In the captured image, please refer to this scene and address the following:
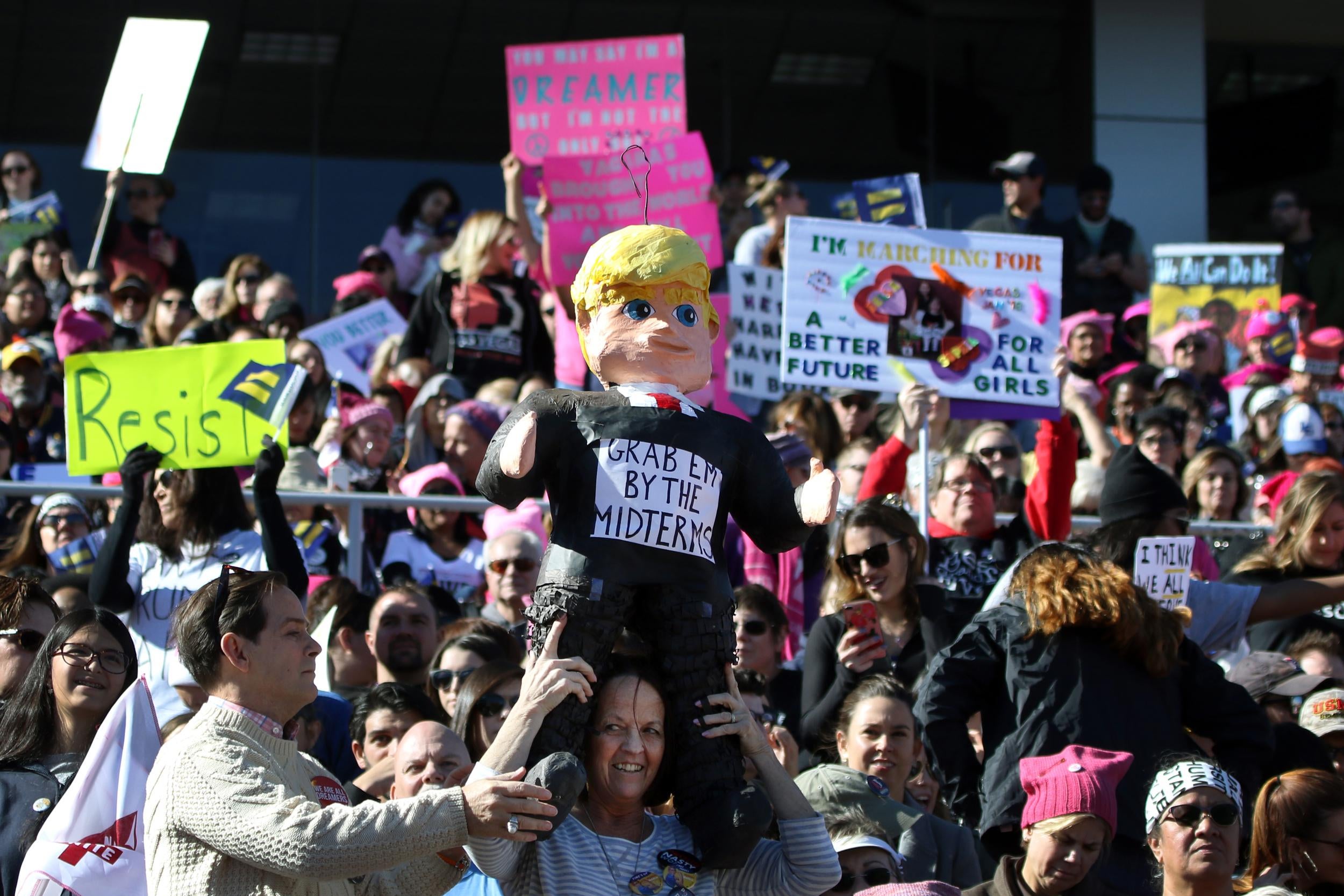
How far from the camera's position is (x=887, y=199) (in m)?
8.84

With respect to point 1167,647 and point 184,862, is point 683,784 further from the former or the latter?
point 1167,647

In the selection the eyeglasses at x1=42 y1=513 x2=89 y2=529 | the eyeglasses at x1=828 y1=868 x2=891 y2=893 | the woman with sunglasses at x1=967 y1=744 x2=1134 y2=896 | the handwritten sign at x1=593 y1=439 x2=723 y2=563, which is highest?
the handwritten sign at x1=593 y1=439 x2=723 y2=563

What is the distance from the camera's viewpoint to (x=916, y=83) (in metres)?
14.9

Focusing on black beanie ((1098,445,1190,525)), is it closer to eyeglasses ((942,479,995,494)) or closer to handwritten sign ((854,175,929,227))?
eyeglasses ((942,479,995,494))

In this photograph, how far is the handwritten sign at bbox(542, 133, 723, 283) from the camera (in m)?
9.40

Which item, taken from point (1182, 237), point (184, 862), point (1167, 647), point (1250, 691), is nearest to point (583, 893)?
point (184, 862)

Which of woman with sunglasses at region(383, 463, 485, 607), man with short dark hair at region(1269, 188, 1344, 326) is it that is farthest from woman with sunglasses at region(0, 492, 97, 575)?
man with short dark hair at region(1269, 188, 1344, 326)

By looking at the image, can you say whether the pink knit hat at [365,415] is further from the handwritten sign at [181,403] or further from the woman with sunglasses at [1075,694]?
the woman with sunglasses at [1075,694]

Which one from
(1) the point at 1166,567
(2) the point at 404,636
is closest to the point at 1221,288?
(1) the point at 1166,567

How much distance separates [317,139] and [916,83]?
4.76 meters

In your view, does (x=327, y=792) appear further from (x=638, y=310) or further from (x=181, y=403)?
(x=181, y=403)

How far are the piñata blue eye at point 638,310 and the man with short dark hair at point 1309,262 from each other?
908 cm

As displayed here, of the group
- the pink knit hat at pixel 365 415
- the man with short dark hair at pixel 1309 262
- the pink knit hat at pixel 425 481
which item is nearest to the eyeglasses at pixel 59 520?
the pink knit hat at pixel 425 481

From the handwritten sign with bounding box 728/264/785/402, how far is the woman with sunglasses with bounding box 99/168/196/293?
3.69 meters
